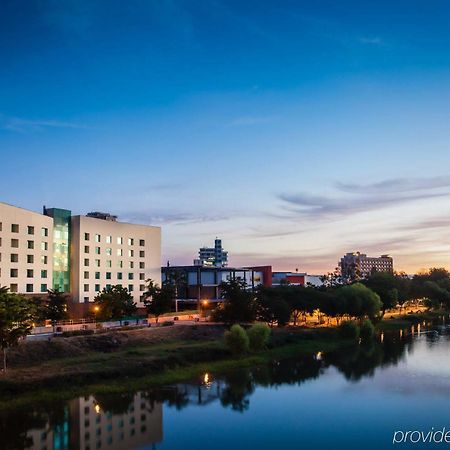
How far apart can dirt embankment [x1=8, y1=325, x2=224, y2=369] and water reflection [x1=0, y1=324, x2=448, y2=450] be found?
12467 millimetres

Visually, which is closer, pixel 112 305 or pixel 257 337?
pixel 257 337

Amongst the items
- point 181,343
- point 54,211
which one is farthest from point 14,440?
point 54,211

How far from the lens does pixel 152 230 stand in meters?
118

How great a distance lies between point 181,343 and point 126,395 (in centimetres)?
2699

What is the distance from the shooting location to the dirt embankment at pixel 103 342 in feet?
201

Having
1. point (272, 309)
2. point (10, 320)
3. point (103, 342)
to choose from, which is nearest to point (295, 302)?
point (272, 309)

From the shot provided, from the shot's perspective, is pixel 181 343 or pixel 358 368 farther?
pixel 181 343

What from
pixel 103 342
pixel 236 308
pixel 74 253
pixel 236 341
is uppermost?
pixel 74 253

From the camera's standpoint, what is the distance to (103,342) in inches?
2815

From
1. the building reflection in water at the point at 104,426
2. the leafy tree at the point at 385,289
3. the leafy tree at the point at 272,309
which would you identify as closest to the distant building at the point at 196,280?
the leafy tree at the point at 385,289

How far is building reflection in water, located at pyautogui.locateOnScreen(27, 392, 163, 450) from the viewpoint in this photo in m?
41.7

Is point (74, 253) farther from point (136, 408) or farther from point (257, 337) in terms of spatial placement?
point (136, 408)

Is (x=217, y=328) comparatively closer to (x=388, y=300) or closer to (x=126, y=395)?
(x=126, y=395)

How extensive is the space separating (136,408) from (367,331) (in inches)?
2352
